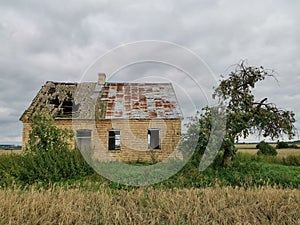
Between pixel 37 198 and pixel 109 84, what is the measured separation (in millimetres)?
15578

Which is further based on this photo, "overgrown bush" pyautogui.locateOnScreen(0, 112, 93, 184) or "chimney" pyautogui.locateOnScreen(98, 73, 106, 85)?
"chimney" pyautogui.locateOnScreen(98, 73, 106, 85)

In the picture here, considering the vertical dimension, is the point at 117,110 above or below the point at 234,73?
below

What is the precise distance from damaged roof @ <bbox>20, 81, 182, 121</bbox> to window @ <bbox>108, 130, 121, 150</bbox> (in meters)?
1.01

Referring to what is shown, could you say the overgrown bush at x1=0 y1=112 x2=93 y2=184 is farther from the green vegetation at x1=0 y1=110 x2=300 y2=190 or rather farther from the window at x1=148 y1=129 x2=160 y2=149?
the window at x1=148 y1=129 x2=160 y2=149

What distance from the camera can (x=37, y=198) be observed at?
5.99 meters

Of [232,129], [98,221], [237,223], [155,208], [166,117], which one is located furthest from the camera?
[166,117]

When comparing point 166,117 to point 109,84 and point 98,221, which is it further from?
point 98,221

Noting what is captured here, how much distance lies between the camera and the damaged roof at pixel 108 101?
687 inches

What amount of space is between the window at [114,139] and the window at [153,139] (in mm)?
1847

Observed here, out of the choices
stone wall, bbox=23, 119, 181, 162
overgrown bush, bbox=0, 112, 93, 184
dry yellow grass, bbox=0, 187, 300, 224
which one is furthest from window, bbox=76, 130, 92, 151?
dry yellow grass, bbox=0, 187, 300, 224

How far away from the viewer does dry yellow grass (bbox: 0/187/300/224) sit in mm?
4973

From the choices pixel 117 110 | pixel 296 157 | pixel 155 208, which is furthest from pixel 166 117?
pixel 155 208

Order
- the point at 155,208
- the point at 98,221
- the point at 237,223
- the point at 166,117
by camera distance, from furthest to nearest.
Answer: the point at 166,117
the point at 155,208
the point at 98,221
the point at 237,223

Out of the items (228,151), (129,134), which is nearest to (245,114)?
(228,151)
